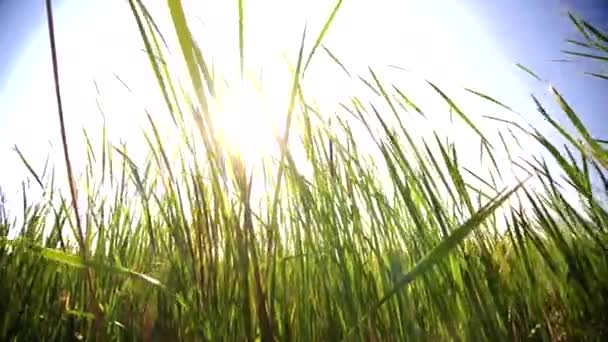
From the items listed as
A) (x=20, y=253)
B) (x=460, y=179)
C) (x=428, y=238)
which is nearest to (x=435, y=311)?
(x=428, y=238)

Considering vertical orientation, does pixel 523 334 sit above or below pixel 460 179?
below

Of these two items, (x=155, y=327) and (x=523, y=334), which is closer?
(x=523, y=334)

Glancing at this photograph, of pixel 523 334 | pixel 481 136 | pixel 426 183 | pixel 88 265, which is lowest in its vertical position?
pixel 523 334

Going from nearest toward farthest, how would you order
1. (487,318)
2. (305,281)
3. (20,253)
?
(487,318), (305,281), (20,253)

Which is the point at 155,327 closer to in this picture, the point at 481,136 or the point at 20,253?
the point at 20,253

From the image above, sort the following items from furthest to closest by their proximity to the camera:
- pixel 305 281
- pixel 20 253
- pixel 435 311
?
pixel 20 253, pixel 305 281, pixel 435 311

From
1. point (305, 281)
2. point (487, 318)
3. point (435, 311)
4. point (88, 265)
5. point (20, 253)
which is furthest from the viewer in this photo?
point (20, 253)

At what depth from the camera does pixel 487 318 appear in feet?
2.09

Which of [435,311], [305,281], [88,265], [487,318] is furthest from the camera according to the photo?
[305,281]

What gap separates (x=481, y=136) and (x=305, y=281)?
41 cm

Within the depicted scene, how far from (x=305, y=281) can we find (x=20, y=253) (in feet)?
2.16

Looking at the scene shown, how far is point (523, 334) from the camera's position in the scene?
0.70 m

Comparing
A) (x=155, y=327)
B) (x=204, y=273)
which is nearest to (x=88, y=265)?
(x=204, y=273)

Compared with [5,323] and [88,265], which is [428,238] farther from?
[5,323]
